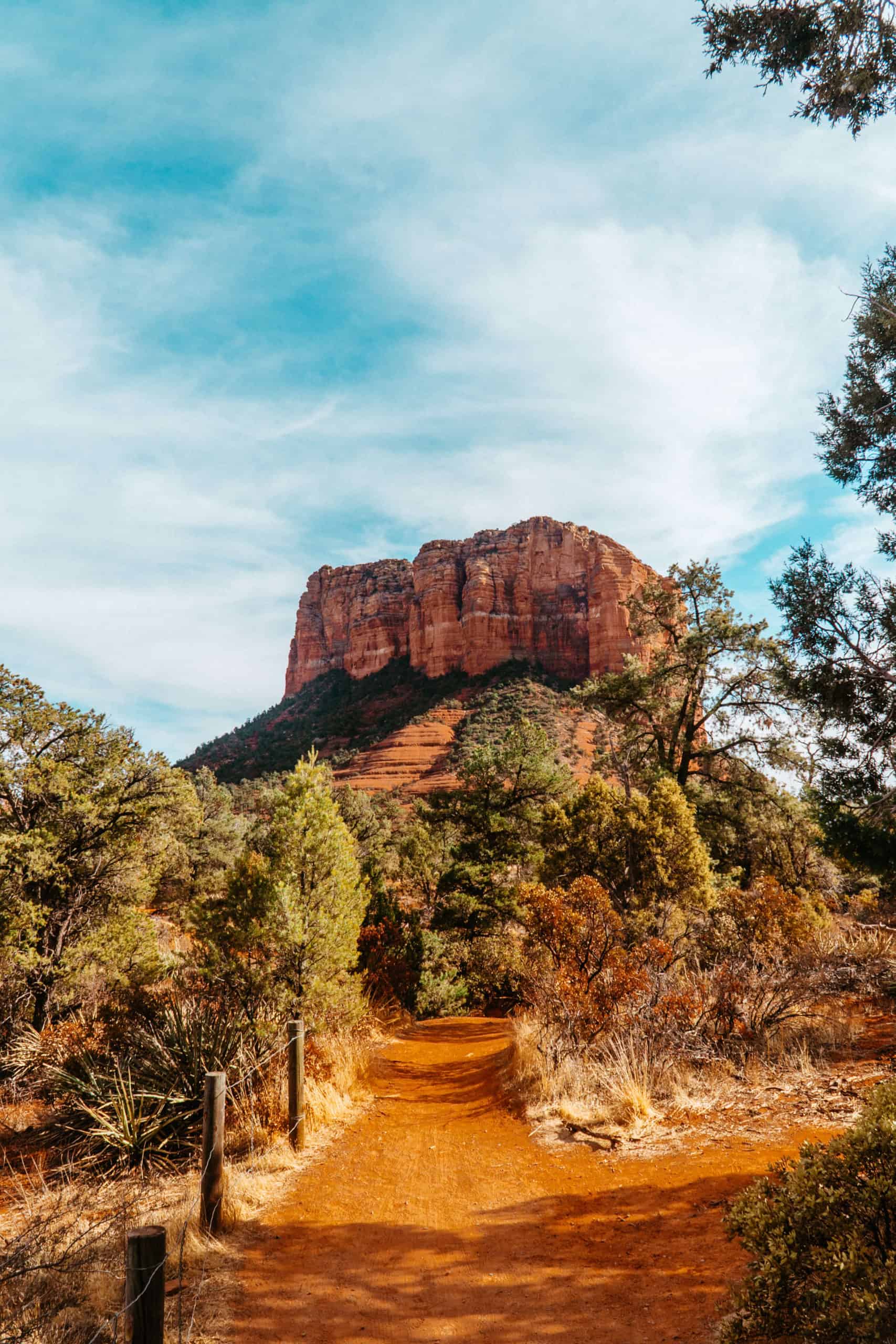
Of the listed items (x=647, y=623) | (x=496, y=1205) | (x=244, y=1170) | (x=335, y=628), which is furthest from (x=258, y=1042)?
(x=335, y=628)

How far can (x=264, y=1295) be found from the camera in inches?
183

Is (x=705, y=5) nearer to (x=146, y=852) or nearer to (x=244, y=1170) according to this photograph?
(x=244, y=1170)

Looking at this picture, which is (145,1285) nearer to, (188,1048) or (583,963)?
(188,1048)

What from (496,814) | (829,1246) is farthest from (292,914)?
(496,814)

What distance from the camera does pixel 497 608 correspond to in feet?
303

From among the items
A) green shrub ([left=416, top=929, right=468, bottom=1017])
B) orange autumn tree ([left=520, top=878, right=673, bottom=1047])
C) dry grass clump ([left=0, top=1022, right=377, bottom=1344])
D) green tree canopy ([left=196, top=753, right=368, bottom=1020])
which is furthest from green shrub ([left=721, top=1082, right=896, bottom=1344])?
green shrub ([left=416, top=929, right=468, bottom=1017])

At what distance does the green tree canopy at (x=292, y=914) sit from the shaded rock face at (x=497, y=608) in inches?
2895

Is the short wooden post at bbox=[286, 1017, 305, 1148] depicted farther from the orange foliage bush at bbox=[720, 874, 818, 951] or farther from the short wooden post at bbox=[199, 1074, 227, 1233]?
the orange foliage bush at bbox=[720, 874, 818, 951]

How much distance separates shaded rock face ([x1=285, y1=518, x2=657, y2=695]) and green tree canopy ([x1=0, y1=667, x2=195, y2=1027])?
72.4 m

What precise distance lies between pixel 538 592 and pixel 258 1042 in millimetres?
87916

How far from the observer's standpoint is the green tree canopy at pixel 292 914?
903cm

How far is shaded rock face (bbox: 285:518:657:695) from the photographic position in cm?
8675

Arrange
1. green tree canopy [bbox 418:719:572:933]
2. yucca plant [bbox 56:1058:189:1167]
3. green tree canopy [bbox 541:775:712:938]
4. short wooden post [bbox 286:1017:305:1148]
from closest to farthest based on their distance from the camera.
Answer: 1. yucca plant [bbox 56:1058:189:1167]
2. short wooden post [bbox 286:1017:305:1148]
3. green tree canopy [bbox 541:775:712:938]
4. green tree canopy [bbox 418:719:572:933]

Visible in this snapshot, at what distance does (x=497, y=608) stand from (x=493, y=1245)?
88115mm
